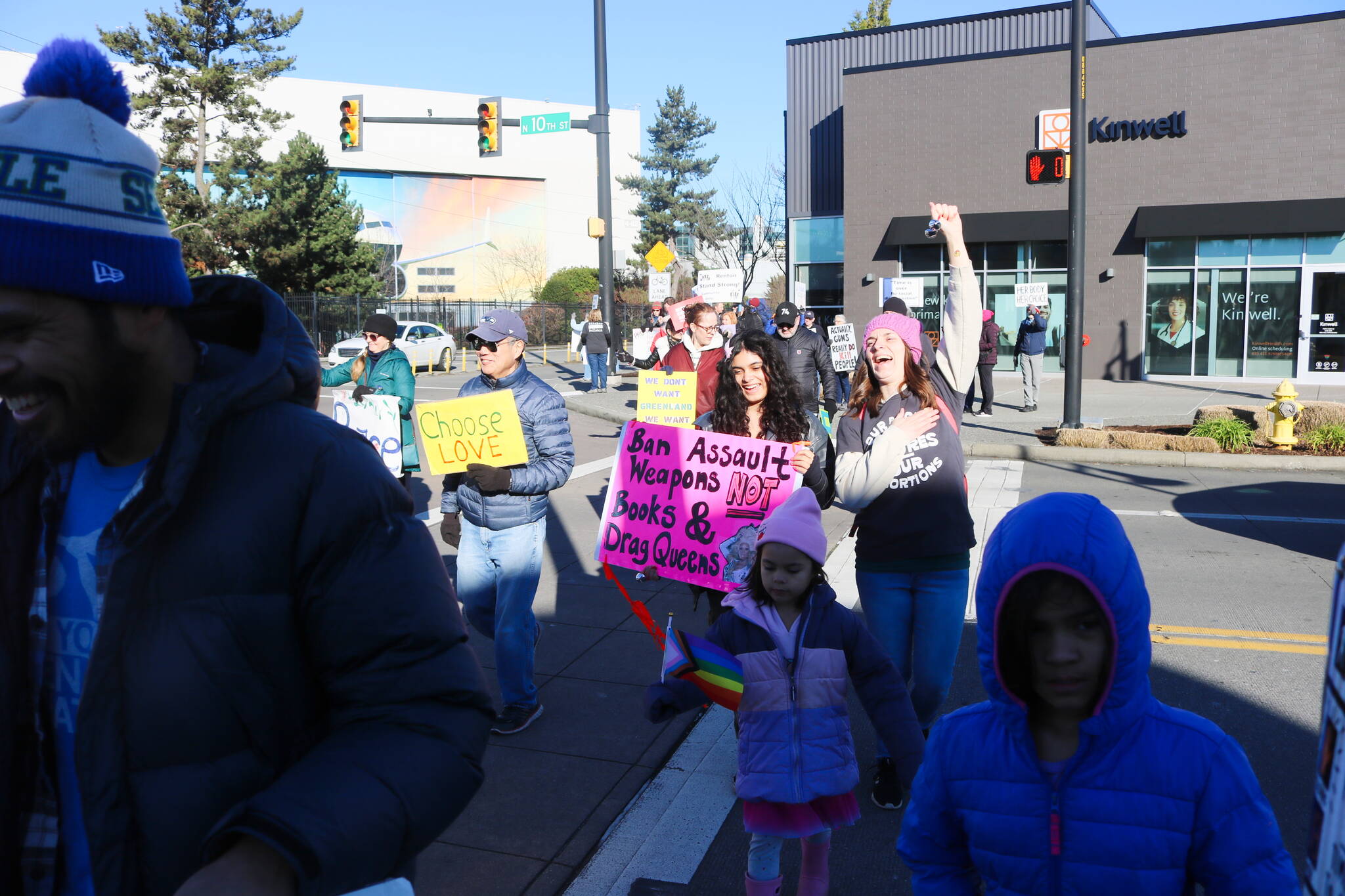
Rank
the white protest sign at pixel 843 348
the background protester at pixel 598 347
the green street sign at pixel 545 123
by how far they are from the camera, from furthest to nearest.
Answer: the background protester at pixel 598 347 → the green street sign at pixel 545 123 → the white protest sign at pixel 843 348

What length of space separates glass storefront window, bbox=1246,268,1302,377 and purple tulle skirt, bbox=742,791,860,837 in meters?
25.2

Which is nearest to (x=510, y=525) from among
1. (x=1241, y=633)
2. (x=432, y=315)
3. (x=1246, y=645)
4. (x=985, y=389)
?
(x=1246, y=645)

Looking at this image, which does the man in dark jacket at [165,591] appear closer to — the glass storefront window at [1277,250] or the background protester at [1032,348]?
the background protester at [1032,348]

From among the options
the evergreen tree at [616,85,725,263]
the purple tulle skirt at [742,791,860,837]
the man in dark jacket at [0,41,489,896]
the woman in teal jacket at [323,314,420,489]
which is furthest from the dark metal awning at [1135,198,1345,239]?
the evergreen tree at [616,85,725,263]

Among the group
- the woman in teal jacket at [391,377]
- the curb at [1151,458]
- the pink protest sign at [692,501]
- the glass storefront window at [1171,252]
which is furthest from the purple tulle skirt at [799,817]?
the glass storefront window at [1171,252]

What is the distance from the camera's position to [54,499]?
1.52 metres

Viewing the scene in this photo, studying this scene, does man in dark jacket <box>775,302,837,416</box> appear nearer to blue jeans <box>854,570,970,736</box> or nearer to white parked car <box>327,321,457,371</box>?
blue jeans <box>854,570,970,736</box>

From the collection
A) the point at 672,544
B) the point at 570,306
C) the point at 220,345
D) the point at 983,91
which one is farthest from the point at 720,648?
the point at 570,306

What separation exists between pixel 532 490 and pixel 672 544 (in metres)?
0.72

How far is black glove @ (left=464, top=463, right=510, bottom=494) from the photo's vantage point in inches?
196

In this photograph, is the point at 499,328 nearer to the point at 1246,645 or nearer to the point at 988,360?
the point at 1246,645

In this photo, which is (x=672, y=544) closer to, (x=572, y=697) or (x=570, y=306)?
(x=572, y=697)

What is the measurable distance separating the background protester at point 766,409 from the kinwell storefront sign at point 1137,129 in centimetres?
2438

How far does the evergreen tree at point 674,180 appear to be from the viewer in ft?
247
